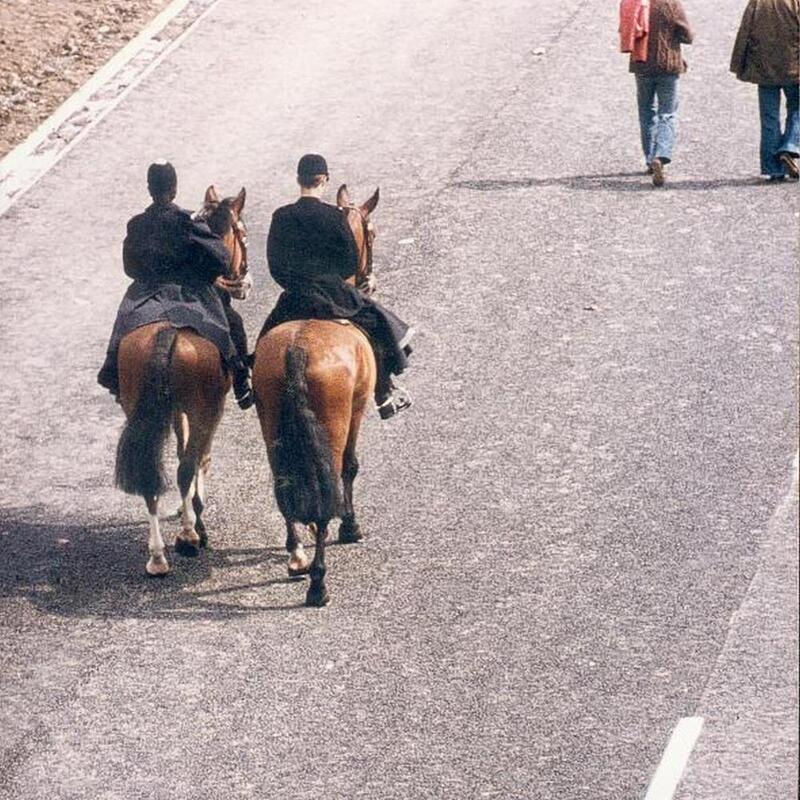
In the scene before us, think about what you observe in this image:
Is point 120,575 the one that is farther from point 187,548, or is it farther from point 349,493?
point 349,493

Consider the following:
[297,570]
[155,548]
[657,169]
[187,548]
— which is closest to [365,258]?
[297,570]

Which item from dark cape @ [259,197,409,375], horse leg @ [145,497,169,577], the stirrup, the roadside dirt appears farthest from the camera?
the roadside dirt

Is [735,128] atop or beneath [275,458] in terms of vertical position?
beneath

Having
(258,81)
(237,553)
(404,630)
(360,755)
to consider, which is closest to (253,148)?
(258,81)

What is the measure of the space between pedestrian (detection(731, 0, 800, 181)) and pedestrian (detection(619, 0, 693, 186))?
0.64 m

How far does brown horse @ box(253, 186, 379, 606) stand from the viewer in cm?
1345

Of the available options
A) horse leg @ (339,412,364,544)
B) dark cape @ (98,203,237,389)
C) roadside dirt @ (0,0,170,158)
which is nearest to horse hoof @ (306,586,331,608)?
horse leg @ (339,412,364,544)

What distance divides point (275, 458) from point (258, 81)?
31.6ft

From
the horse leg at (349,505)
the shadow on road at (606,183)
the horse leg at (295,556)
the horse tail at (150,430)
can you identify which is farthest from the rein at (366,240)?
the shadow on road at (606,183)

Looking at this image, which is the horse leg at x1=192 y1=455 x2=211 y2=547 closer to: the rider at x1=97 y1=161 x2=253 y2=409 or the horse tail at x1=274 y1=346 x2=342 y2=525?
the rider at x1=97 y1=161 x2=253 y2=409

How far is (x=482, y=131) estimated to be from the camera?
21.2 m

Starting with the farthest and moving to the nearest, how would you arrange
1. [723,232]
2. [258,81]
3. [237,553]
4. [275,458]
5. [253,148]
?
[258,81] < [253,148] < [723,232] < [237,553] < [275,458]

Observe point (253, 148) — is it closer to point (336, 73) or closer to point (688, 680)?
point (336, 73)

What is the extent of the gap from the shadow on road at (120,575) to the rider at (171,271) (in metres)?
1.08
